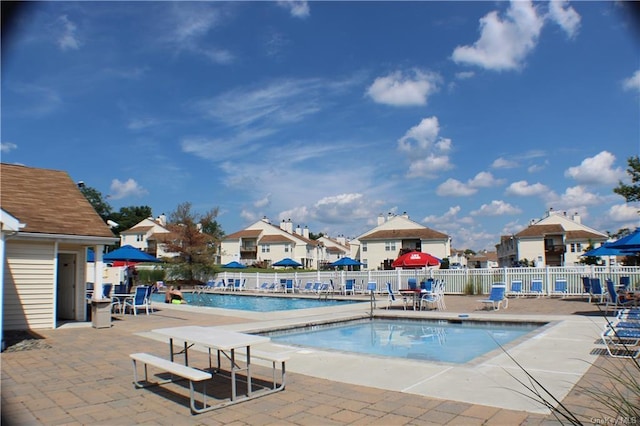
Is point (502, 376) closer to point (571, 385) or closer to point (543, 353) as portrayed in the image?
point (571, 385)

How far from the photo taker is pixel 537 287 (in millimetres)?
21375

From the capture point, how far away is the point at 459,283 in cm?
2408

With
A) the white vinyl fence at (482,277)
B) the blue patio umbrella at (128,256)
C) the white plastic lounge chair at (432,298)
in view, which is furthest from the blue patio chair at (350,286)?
the blue patio umbrella at (128,256)

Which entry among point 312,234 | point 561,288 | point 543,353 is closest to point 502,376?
point 543,353

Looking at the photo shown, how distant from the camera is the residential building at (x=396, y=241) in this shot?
177ft

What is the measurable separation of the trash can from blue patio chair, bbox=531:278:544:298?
18065 mm

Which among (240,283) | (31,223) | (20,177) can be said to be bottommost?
(240,283)

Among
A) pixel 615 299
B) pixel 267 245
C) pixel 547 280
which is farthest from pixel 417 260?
pixel 267 245

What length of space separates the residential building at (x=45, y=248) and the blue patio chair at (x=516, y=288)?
17.4 meters

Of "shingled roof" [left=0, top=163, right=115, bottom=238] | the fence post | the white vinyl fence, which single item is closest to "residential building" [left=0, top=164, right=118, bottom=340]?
"shingled roof" [left=0, top=163, right=115, bottom=238]

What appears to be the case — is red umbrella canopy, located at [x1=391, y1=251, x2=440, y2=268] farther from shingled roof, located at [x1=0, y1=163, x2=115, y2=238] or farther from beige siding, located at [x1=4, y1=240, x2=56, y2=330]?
beige siding, located at [x1=4, y1=240, x2=56, y2=330]

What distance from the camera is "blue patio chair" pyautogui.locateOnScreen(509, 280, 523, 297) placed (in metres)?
21.6

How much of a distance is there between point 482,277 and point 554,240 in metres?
38.5

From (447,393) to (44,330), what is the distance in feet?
34.8
